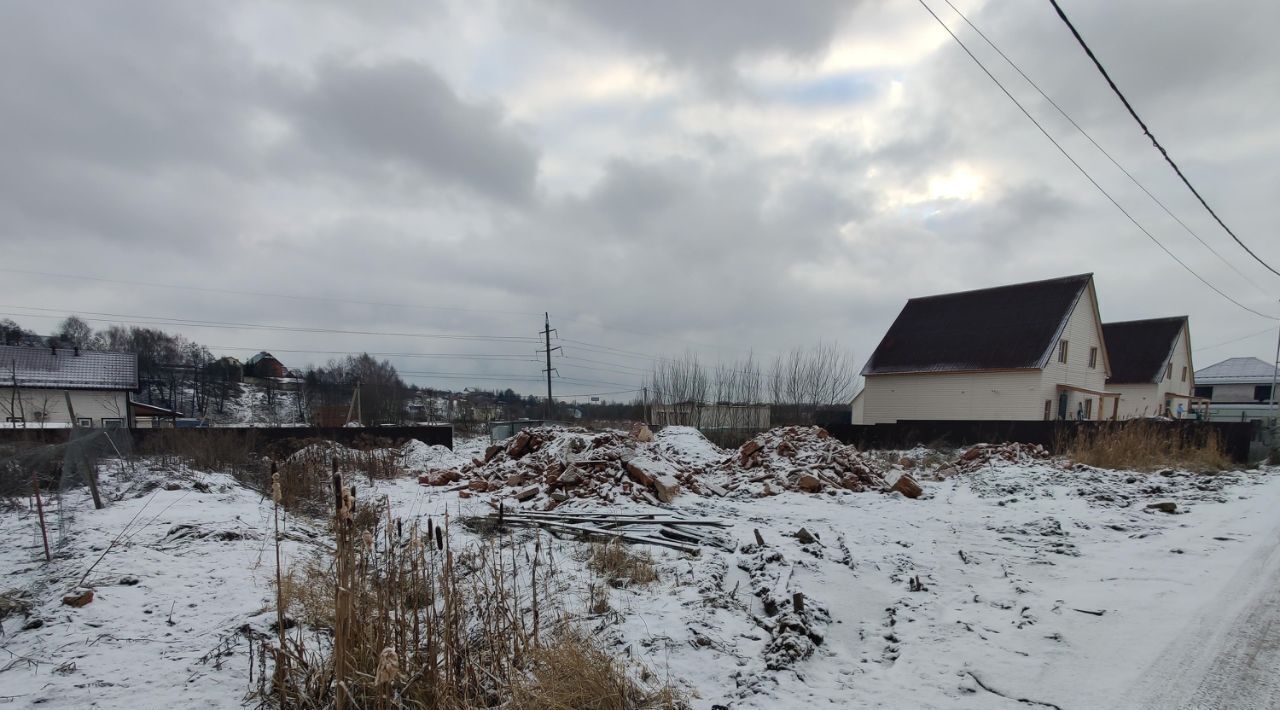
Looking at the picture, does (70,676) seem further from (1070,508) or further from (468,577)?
(1070,508)

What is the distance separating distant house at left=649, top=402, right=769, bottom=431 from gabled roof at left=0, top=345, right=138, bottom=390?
3092cm

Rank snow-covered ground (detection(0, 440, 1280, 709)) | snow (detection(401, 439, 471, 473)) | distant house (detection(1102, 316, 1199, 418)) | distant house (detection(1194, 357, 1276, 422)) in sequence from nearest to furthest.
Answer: snow-covered ground (detection(0, 440, 1280, 709)) < snow (detection(401, 439, 471, 473)) < distant house (detection(1102, 316, 1199, 418)) < distant house (detection(1194, 357, 1276, 422))

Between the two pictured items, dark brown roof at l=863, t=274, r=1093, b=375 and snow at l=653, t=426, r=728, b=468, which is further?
dark brown roof at l=863, t=274, r=1093, b=375

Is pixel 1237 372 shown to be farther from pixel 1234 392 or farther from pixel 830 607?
pixel 830 607

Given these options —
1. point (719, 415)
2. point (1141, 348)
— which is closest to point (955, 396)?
point (719, 415)

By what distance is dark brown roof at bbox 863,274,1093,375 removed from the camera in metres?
24.1

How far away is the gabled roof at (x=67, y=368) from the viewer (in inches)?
1212

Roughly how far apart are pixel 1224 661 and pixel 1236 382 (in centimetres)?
6576

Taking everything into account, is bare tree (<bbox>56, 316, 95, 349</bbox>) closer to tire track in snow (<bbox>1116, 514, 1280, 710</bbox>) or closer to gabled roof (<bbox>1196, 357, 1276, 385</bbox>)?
tire track in snow (<bbox>1116, 514, 1280, 710</bbox>)

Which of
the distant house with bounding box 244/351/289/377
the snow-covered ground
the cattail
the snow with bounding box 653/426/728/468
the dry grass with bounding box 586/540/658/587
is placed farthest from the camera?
the distant house with bounding box 244/351/289/377

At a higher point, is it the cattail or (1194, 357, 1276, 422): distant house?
(1194, 357, 1276, 422): distant house

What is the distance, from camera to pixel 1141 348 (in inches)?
1266

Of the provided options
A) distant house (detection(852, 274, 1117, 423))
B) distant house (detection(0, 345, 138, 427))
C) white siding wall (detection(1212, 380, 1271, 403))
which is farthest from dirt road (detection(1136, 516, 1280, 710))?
white siding wall (detection(1212, 380, 1271, 403))

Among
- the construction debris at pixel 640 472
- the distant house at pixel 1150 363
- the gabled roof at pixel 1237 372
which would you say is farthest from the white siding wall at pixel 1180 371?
the construction debris at pixel 640 472
